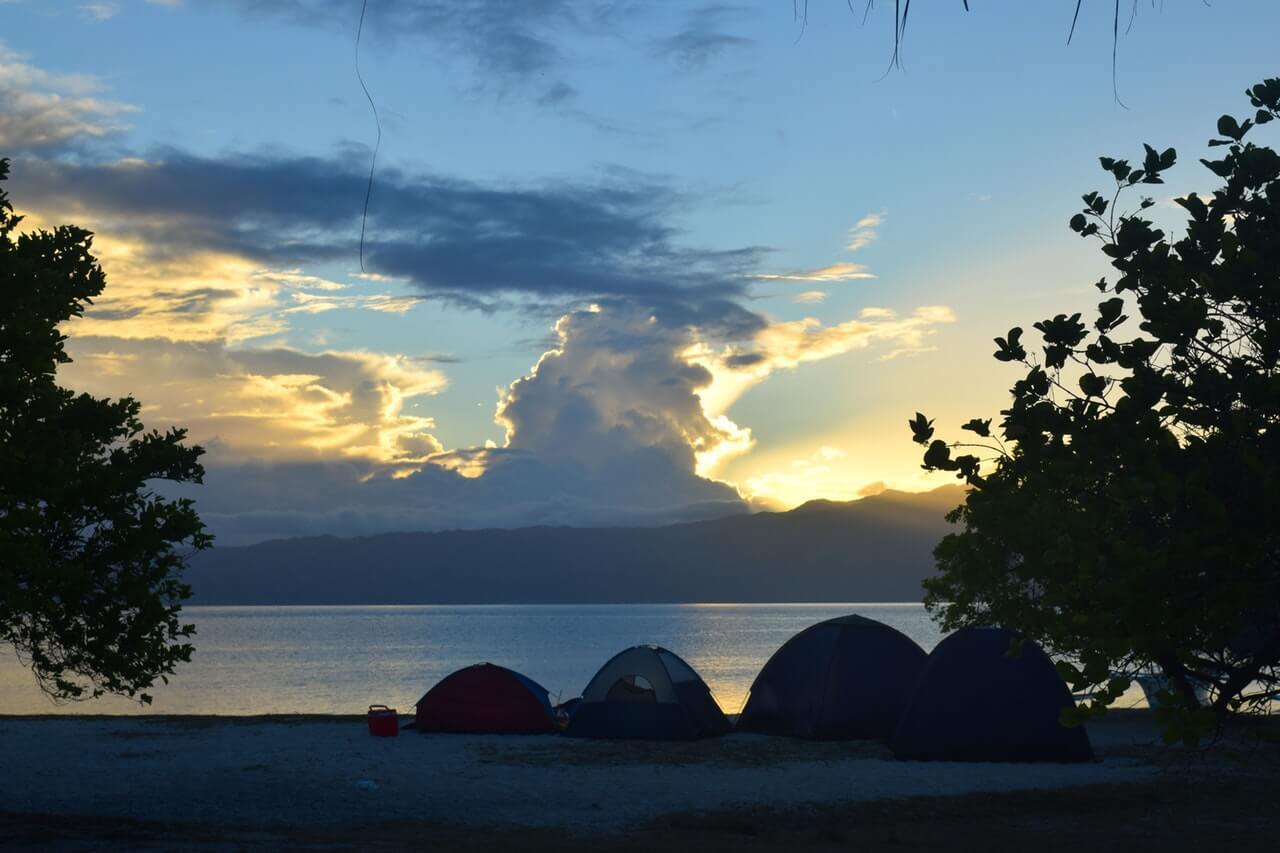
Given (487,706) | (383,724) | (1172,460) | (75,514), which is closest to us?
(1172,460)

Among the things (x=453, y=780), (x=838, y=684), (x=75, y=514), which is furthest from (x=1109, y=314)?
(x=838, y=684)

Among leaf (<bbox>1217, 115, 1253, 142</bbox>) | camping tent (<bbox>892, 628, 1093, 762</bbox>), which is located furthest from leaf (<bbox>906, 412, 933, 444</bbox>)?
camping tent (<bbox>892, 628, 1093, 762</bbox>)

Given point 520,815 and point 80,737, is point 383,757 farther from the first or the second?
point 80,737

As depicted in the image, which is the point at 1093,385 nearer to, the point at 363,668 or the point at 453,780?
the point at 453,780

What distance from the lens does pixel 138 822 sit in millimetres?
15867

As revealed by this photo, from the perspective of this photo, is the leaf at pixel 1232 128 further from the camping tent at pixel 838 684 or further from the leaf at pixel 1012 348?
the camping tent at pixel 838 684

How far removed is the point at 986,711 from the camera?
23141mm

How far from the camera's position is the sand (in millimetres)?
17234

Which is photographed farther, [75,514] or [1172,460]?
[75,514]

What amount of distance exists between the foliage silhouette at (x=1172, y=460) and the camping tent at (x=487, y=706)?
817 inches

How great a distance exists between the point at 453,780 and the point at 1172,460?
50.8 feet

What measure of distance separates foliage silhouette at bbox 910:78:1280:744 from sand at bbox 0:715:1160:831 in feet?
33.1

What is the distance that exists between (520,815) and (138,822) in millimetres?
5192

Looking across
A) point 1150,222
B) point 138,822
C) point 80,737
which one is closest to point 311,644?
point 80,737
